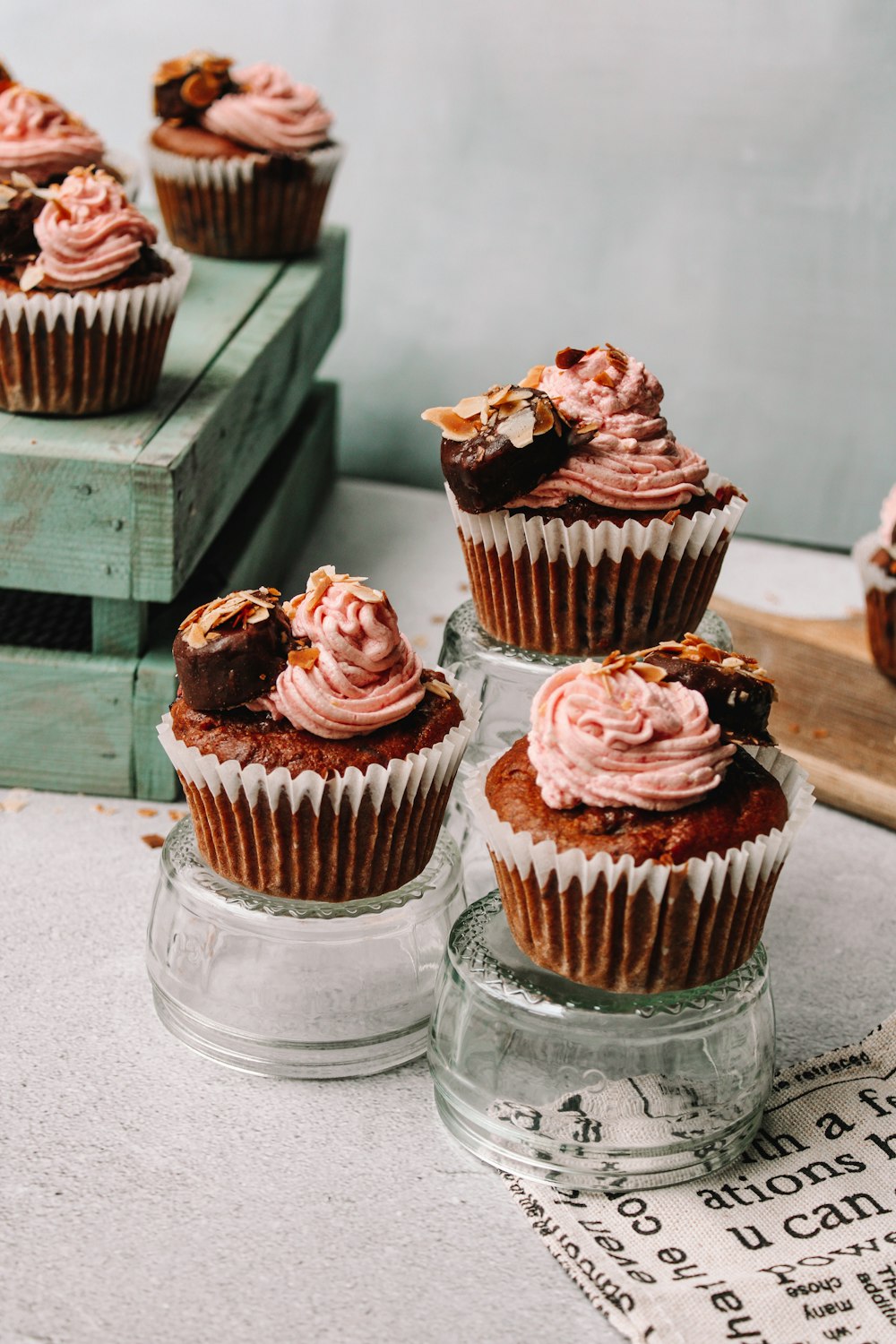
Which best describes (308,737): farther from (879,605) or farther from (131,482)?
(879,605)

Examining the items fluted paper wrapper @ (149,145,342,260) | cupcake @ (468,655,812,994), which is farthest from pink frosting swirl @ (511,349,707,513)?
fluted paper wrapper @ (149,145,342,260)

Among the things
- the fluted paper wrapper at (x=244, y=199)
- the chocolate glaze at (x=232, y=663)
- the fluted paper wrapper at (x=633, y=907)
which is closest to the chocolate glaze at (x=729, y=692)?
the fluted paper wrapper at (x=633, y=907)

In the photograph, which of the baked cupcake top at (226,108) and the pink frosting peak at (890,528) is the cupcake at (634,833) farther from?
the baked cupcake top at (226,108)

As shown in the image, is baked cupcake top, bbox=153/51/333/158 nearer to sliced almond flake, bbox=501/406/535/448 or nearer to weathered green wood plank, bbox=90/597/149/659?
weathered green wood plank, bbox=90/597/149/659

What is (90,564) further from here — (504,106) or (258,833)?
(504,106)

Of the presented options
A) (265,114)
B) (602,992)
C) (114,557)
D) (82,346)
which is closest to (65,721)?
(114,557)
